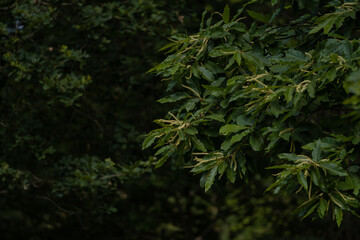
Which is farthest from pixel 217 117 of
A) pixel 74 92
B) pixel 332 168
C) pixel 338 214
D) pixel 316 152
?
pixel 74 92

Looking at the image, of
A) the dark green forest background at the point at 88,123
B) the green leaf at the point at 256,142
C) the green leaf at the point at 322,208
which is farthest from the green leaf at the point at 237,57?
the dark green forest background at the point at 88,123

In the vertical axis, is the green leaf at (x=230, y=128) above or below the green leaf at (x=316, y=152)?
above

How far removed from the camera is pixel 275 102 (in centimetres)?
325

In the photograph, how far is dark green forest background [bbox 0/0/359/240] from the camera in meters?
6.15

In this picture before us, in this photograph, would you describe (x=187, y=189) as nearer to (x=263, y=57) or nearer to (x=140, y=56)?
(x=140, y=56)

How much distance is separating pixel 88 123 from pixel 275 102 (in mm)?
5092

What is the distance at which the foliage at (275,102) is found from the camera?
10.0 ft

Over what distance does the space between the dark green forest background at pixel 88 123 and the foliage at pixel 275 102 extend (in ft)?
4.51

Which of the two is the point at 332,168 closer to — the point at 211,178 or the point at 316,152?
the point at 316,152

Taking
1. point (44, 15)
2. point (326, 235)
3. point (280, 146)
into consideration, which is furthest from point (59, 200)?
point (280, 146)

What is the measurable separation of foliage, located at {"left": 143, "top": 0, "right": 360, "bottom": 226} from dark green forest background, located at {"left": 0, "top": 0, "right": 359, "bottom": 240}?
4.51 ft

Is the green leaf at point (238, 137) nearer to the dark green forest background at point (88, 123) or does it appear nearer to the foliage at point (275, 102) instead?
the foliage at point (275, 102)

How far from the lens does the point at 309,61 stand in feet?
10.8

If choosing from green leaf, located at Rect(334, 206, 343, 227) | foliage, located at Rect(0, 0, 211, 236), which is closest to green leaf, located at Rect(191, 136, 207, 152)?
green leaf, located at Rect(334, 206, 343, 227)
